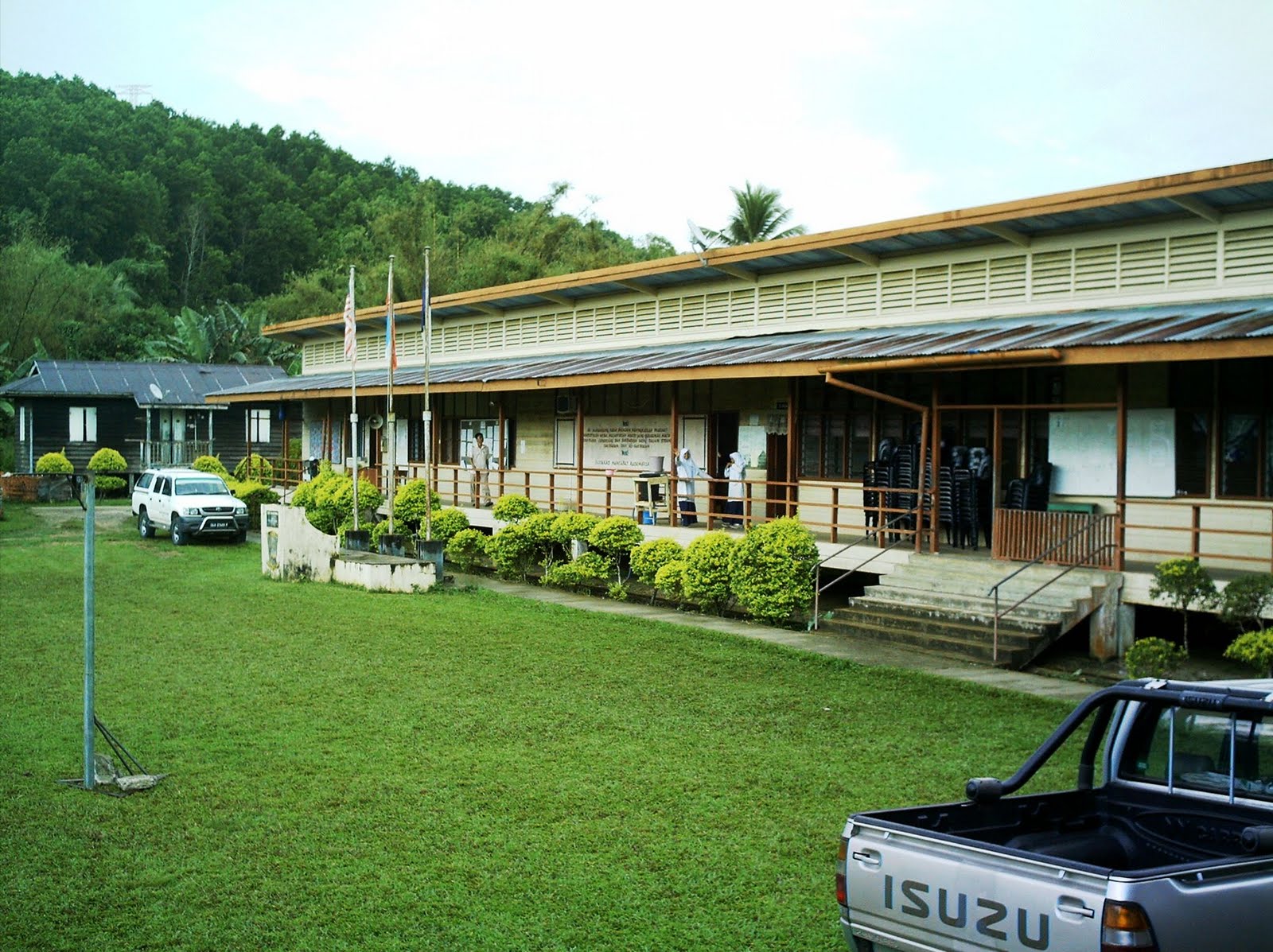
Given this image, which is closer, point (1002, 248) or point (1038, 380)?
point (1038, 380)

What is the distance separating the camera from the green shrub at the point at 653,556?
1978 cm

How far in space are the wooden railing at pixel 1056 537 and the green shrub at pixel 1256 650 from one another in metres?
3.08

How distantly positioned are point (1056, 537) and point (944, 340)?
3493mm

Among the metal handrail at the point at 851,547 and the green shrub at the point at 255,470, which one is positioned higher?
the green shrub at the point at 255,470

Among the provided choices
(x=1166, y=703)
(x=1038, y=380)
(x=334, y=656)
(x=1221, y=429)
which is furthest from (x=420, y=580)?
(x=1166, y=703)

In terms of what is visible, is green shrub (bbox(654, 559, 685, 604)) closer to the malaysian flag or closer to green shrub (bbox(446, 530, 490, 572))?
green shrub (bbox(446, 530, 490, 572))

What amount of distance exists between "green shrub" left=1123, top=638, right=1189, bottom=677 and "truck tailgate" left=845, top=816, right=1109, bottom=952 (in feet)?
26.1

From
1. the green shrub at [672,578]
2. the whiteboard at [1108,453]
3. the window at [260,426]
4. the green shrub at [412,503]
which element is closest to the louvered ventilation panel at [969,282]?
the whiteboard at [1108,453]

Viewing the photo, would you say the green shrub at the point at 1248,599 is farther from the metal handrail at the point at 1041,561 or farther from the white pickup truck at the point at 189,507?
the white pickup truck at the point at 189,507

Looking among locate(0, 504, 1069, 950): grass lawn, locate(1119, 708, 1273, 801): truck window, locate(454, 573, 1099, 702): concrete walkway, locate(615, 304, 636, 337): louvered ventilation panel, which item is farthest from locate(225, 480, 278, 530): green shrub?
locate(1119, 708, 1273, 801): truck window

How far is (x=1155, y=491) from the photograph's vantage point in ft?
53.4

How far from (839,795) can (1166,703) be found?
12.6ft

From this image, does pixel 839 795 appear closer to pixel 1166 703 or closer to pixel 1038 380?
pixel 1166 703

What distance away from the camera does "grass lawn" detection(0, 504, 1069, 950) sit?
6.70m
